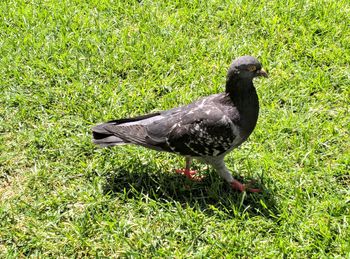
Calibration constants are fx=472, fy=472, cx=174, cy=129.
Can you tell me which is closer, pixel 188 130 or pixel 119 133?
pixel 188 130

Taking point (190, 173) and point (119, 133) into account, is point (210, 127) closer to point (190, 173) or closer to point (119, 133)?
point (190, 173)

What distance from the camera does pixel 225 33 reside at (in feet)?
20.3

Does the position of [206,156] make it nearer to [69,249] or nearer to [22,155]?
[69,249]

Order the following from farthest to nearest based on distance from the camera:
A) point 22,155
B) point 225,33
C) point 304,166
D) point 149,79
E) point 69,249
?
1. point 225,33
2. point 149,79
3. point 22,155
4. point 304,166
5. point 69,249

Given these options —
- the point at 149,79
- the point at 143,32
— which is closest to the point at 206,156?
the point at 149,79

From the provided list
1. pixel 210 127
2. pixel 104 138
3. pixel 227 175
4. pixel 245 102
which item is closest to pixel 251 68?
pixel 245 102

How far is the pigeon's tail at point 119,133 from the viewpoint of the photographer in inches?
167

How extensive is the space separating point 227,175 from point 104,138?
117cm

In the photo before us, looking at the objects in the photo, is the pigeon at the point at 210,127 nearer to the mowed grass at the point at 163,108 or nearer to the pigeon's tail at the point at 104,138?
the pigeon's tail at the point at 104,138

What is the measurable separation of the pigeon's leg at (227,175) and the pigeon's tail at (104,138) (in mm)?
859

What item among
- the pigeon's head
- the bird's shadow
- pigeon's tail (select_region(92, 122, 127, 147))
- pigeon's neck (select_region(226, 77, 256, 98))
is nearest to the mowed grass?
the bird's shadow

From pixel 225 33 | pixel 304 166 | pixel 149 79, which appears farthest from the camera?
pixel 225 33

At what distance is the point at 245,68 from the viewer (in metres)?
3.93

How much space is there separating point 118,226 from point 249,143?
61.2 inches
